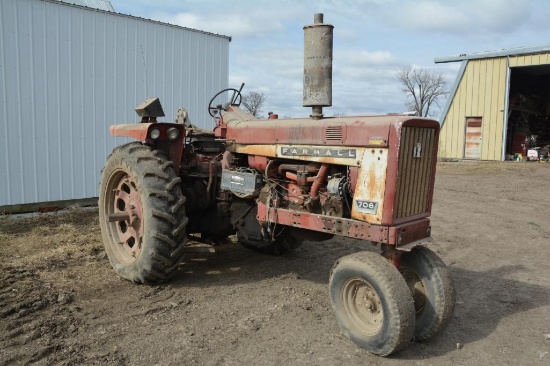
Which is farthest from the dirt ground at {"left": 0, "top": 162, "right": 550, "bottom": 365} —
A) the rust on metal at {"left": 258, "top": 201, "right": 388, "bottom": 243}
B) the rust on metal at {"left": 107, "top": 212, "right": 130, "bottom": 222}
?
the rust on metal at {"left": 258, "top": 201, "right": 388, "bottom": 243}

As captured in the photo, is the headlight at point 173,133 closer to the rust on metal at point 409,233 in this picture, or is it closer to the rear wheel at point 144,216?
the rear wheel at point 144,216

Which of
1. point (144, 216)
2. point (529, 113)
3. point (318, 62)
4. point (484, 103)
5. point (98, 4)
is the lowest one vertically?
point (144, 216)

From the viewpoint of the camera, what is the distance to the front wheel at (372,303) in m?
3.20

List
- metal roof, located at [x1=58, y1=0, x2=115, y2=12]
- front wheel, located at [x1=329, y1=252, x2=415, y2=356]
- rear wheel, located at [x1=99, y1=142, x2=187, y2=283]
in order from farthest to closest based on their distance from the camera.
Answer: metal roof, located at [x1=58, y1=0, x2=115, y2=12] → rear wheel, located at [x1=99, y1=142, x2=187, y2=283] → front wheel, located at [x1=329, y1=252, x2=415, y2=356]

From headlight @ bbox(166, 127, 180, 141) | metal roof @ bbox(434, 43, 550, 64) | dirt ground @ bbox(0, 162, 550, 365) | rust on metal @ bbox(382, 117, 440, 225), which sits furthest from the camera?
metal roof @ bbox(434, 43, 550, 64)

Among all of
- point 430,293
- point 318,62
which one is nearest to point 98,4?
point 318,62

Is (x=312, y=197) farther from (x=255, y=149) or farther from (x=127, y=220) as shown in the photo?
(x=127, y=220)

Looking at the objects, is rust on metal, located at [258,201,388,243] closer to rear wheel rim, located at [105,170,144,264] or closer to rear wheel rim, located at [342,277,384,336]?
rear wheel rim, located at [342,277,384,336]

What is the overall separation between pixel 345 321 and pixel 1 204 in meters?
6.54

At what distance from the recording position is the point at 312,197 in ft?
13.1

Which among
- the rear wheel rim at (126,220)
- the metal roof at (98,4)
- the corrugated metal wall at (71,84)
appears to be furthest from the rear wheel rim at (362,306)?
the metal roof at (98,4)

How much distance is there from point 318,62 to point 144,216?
7.03 feet

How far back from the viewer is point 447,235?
7.33 meters

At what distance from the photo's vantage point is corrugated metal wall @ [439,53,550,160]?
702 inches
